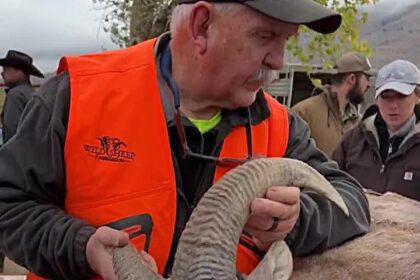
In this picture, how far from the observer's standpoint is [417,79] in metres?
7.12

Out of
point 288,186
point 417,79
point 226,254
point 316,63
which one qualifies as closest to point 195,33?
point 288,186

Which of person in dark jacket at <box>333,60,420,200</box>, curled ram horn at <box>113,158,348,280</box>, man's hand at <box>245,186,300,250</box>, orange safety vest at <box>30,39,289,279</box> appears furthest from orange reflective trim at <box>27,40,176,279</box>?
person in dark jacket at <box>333,60,420,200</box>

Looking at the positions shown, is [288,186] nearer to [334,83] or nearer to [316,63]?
[334,83]

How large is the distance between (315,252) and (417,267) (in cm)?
A: 45

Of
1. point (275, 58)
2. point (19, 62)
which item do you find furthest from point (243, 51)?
point (19, 62)

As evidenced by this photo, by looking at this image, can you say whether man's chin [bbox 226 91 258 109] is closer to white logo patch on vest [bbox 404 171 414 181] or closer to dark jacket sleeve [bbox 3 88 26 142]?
white logo patch on vest [bbox 404 171 414 181]

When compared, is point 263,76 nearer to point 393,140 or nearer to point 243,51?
point 243,51

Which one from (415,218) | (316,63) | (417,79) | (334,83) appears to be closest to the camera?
(415,218)

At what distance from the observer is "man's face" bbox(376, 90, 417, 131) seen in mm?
7051

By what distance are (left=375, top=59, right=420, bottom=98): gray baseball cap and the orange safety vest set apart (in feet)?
13.0

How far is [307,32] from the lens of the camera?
11805mm

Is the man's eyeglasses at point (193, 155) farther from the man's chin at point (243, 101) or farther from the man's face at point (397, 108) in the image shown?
the man's face at point (397, 108)

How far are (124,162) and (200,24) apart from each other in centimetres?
65

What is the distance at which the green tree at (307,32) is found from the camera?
39.7 ft
